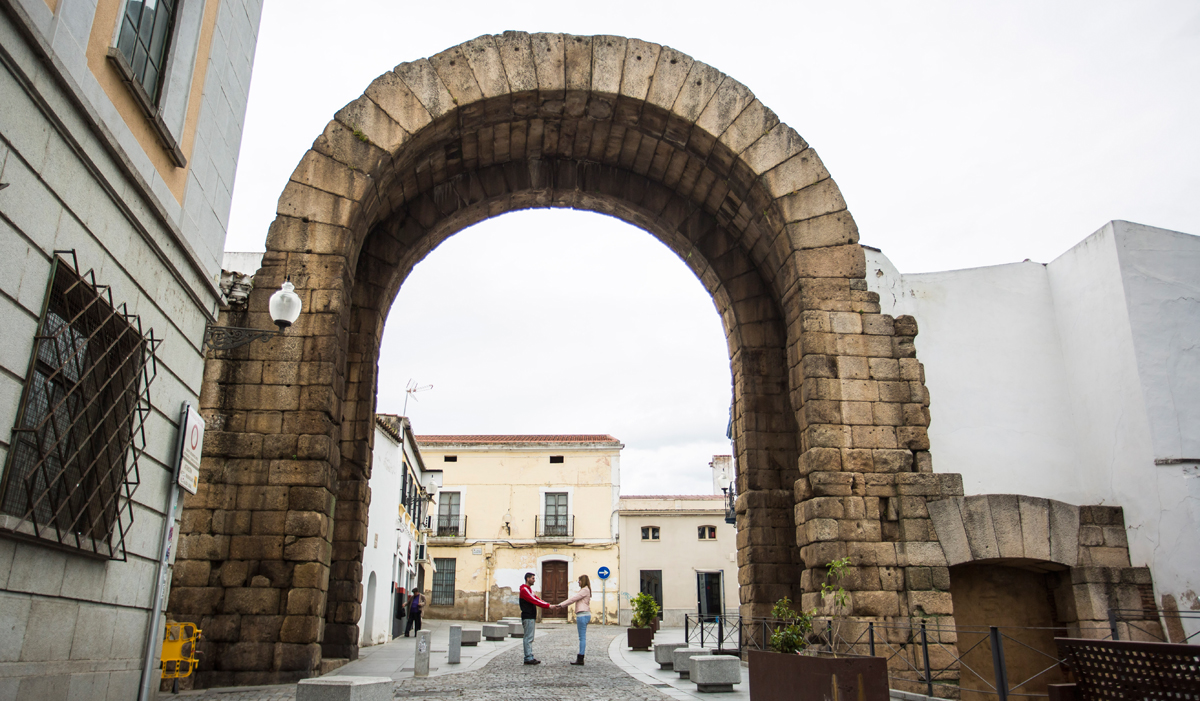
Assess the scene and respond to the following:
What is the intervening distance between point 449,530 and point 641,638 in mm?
16419

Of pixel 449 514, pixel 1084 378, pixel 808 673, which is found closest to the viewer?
pixel 808 673

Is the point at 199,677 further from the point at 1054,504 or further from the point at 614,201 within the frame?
the point at 1054,504

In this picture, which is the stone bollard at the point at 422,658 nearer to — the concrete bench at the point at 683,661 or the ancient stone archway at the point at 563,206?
the ancient stone archway at the point at 563,206

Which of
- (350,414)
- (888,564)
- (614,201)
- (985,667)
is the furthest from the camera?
(614,201)

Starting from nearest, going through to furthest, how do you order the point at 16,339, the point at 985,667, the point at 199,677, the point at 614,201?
1. the point at 16,339
2. the point at 199,677
3. the point at 985,667
4. the point at 614,201

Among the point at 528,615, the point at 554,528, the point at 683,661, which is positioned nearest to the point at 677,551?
the point at 554,528

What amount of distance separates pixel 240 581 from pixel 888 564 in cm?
594

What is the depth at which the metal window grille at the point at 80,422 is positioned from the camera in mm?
3830

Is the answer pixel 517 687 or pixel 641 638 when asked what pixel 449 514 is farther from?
pixel 517 687

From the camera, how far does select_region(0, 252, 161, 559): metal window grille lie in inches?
151

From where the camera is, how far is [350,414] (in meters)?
9.57

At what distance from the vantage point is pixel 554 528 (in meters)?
27.6

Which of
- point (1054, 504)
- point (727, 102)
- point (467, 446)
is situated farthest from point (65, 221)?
point (467, 446)

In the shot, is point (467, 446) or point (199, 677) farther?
point (467, 446)
